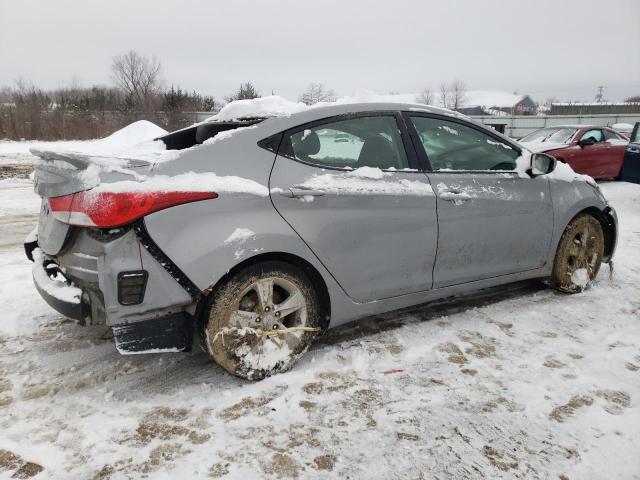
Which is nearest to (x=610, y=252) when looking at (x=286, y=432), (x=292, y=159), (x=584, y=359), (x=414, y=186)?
(x=584, y=359)

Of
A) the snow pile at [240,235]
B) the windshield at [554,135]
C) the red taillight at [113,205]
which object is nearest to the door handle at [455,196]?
the snow pile at [240,235]

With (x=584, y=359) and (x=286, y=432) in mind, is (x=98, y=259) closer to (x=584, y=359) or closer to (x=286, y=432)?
(x=286, y=432)

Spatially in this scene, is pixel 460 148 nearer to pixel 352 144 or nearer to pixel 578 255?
pixel 352 144

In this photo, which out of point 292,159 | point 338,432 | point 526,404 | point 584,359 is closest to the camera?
point 338,432

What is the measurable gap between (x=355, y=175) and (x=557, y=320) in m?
2.03

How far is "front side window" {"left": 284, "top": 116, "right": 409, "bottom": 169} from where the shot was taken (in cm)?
281

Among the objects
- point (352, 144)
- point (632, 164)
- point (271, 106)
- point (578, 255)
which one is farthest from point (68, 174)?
point (632, 164)

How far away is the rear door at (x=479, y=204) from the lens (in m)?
3.26

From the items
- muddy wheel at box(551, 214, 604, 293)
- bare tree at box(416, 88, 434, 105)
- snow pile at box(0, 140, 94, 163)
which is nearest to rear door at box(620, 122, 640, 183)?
muddy wheel at box(551, 214, 604, 293)

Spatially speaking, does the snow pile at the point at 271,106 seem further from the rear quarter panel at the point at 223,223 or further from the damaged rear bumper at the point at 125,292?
the damaged rear bumper at the point at 125,292

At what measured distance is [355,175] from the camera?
291 cm

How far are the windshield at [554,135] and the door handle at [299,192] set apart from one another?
10375 millimetres

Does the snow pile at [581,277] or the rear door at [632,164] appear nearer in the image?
the snow pile at [581,277]

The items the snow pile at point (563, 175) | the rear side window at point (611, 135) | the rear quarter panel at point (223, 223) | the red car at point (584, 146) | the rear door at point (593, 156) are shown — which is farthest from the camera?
the rear side window at point (611, 135)
